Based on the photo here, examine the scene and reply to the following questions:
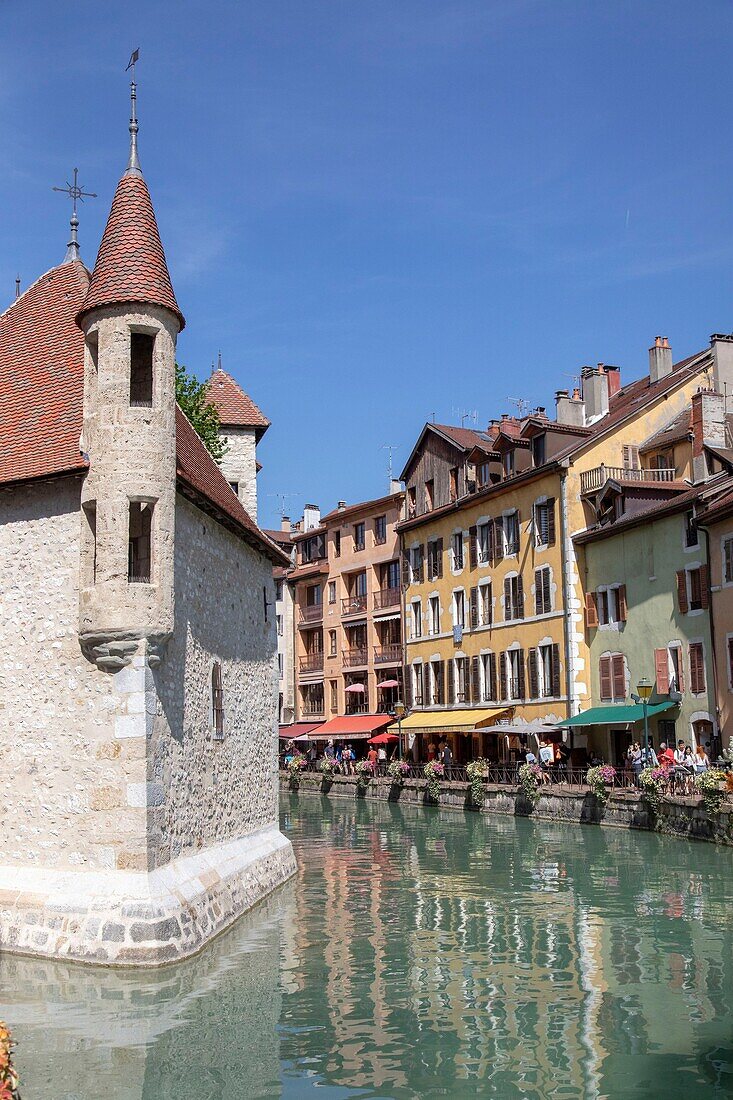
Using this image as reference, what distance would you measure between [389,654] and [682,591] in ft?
83.4

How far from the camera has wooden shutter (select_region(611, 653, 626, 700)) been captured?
131 ft

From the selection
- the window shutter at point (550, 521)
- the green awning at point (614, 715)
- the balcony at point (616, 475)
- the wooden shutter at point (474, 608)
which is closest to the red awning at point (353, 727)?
the wooden shutter at point (474, 608)

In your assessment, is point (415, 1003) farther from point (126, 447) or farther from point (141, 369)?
point (141, 369)

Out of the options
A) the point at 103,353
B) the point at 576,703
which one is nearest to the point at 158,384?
the point at 103,353

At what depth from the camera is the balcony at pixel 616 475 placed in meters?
41.2

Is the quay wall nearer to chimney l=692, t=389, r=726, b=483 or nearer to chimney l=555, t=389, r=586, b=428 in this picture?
chimney l=692, t=389, r=726, b=483

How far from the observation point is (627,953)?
15.0 metres

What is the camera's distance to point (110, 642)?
48.6 feet

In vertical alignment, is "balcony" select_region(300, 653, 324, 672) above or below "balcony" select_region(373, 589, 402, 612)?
below

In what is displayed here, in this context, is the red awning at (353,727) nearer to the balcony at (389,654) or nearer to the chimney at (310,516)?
the balcony at (389,654)

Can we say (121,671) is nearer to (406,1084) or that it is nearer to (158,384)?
(158,384)

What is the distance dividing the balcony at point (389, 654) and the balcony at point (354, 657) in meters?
0.95

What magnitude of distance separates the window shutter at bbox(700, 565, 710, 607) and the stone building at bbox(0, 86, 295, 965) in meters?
20.9

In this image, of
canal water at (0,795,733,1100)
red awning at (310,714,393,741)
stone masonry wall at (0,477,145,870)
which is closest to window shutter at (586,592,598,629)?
red awning at (310,714,393,741)
